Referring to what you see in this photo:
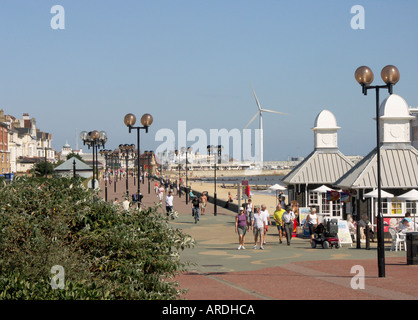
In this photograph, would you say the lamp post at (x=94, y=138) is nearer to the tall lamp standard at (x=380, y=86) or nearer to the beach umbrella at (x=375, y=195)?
the beach umbrella at (x=375, y=195)

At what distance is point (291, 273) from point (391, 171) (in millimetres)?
14827

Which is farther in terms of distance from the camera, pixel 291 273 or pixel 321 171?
pixel 321 171

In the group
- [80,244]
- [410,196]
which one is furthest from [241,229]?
[80,244]

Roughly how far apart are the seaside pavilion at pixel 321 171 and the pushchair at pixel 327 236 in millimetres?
10662

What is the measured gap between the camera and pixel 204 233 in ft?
93.5

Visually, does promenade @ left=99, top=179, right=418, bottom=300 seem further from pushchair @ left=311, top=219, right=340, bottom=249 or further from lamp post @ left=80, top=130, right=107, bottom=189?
lamp post @ left=80, top=130, right=107, bottom=189

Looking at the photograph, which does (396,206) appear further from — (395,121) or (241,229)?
(241,229)

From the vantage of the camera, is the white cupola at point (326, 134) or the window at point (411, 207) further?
the white cupola at point (326, 134)

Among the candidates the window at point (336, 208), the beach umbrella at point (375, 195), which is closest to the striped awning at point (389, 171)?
the beach umbrella at point (375, 195)

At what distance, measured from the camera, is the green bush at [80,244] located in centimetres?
872

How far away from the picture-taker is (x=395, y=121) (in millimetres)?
30609
